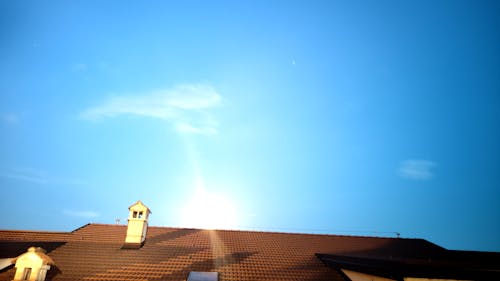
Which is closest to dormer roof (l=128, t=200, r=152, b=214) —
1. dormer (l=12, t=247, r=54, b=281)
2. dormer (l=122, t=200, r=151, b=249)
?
dormer (l=122, t=200, r=151, b=249)

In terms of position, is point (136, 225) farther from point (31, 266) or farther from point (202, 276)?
point (202, 276)

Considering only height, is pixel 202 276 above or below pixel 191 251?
below

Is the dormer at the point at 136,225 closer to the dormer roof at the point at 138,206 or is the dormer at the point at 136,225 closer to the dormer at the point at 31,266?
the dormer roof at the point at 138,206

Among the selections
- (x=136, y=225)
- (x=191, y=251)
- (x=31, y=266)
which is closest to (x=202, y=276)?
Answer: (x=191, y=251)

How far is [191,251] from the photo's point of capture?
17.0 metres

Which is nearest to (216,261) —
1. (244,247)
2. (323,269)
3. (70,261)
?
(244,247)

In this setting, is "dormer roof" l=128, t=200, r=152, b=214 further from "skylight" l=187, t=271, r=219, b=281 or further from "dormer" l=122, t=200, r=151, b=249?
"skylight" l=187, t=271, r=219, b=281

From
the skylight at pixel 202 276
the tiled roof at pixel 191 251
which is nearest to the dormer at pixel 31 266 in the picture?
the tiled roof at pixel 191 251

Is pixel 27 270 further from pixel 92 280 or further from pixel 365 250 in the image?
pixel 365 250

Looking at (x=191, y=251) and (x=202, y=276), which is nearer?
(x=202, y=276)

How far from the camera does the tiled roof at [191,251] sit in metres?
14.5

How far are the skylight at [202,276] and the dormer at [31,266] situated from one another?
21.8 ft

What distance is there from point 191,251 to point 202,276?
3542 mm

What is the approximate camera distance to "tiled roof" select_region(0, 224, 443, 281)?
14539 millimetres
